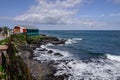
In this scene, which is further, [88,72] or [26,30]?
[26,30]

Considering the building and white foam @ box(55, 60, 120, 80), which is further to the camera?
the building

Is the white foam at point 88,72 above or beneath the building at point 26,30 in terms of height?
beneath

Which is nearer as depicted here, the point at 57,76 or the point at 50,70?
the point at 57,76

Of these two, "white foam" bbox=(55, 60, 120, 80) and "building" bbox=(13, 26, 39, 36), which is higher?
"building" bbox=(13, 26, 39, 36)

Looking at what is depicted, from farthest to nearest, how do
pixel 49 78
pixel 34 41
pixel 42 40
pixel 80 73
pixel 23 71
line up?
pixel 42 40 < pixel 34 41 < pixel 80 73 < pixel 49 78 < pixel 23 71

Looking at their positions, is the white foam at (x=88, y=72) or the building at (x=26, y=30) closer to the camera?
the white foam at (x=88, y=72)

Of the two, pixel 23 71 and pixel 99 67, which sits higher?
pixel 23 71

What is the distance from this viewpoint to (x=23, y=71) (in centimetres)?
627

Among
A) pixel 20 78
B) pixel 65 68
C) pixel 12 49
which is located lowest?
pixel 65 68

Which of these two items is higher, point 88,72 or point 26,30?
point 26,30

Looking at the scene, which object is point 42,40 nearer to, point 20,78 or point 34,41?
point 34,41

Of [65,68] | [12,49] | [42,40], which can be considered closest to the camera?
[12,49]

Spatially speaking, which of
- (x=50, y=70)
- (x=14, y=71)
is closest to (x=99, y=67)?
(x=50, y=70)

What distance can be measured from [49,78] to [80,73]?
5313 mm
